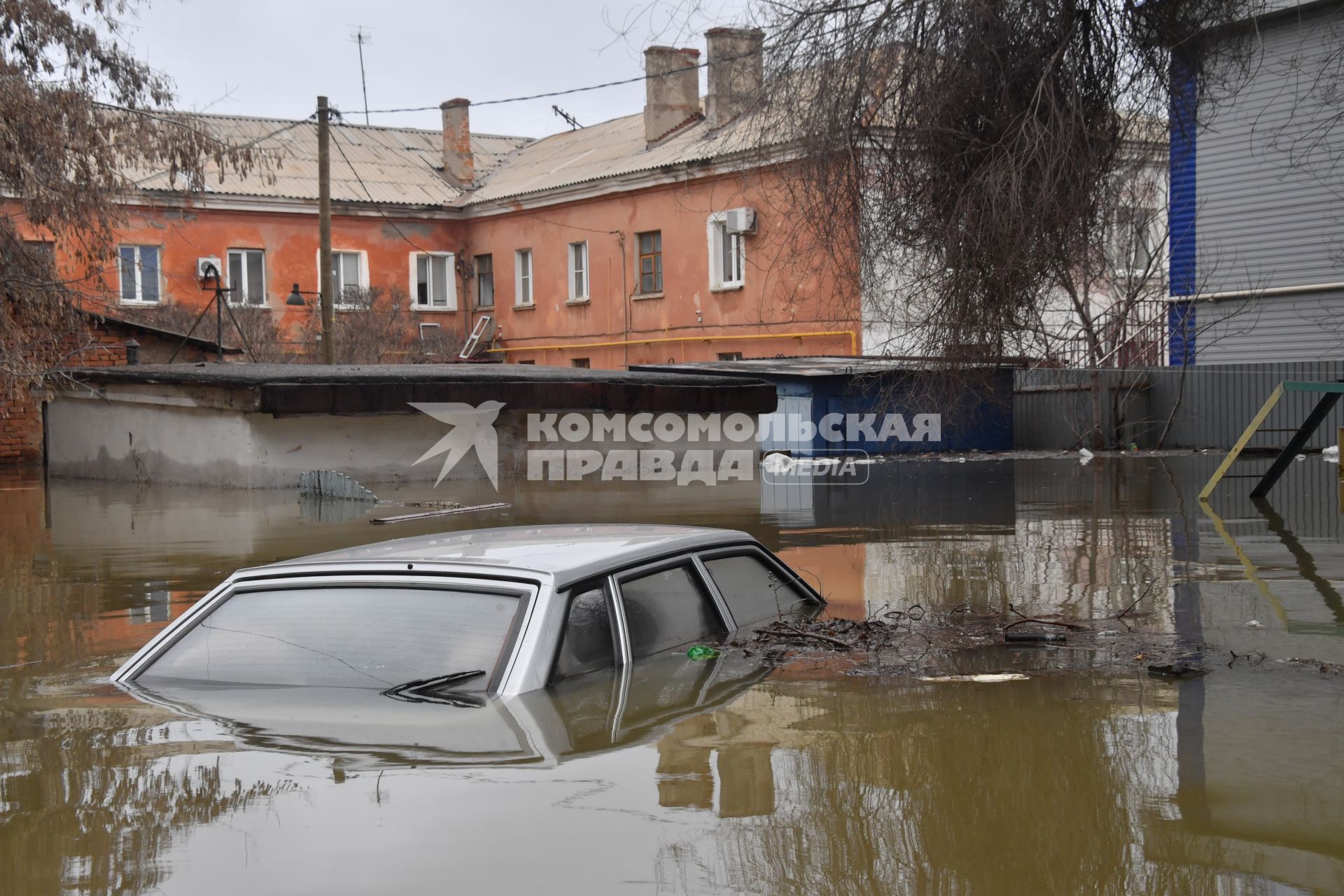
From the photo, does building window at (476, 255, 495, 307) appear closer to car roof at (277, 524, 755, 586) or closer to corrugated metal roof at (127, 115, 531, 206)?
corrugated metal roof at (127, 115, 531, 206)

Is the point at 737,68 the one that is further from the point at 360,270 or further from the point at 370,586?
the point at 360,270

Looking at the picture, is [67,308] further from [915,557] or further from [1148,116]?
[1148,116]

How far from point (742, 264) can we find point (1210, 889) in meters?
29.5

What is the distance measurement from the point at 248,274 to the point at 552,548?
115ft

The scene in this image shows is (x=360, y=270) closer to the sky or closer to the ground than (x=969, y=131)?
closer to the sky

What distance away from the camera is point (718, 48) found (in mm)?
9180

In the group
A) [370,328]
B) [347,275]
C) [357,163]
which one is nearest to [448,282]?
[347,275]

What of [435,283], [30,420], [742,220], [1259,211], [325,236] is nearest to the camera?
[1259,211]

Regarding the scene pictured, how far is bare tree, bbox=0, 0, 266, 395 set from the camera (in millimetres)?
15852

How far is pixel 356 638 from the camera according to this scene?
4977 millimetres

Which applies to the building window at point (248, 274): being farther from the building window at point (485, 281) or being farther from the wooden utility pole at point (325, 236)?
the wooden utility pole at point (325, 236)

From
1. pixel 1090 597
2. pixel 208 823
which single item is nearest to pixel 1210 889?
pixel 208 823

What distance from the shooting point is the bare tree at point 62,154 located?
52.0ft

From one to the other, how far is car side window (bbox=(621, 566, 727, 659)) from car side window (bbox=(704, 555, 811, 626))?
15 centimetres
